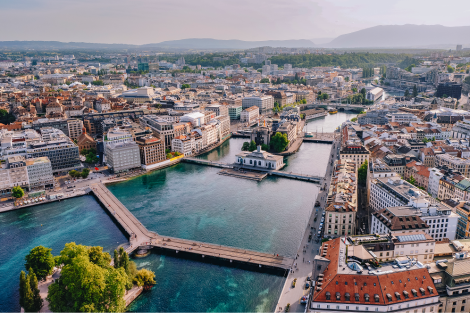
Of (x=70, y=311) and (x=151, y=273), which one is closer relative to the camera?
(x=70, y=311)

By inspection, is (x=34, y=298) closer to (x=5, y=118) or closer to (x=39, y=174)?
(x=39, y=174)

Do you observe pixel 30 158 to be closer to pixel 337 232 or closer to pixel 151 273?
pixel 151 273

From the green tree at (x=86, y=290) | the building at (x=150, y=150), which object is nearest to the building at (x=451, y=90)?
the building at (x=150, y=150)

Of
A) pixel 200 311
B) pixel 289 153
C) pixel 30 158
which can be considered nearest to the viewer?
pixel 200 311

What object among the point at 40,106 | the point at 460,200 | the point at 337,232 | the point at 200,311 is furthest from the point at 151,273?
the point at 40,106

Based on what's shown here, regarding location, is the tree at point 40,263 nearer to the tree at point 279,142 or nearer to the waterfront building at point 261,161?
the waterfront building at point 261,161

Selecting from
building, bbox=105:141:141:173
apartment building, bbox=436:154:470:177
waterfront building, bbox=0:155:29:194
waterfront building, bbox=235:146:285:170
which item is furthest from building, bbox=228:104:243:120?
waterfront building, bbox=0:155:29:194
